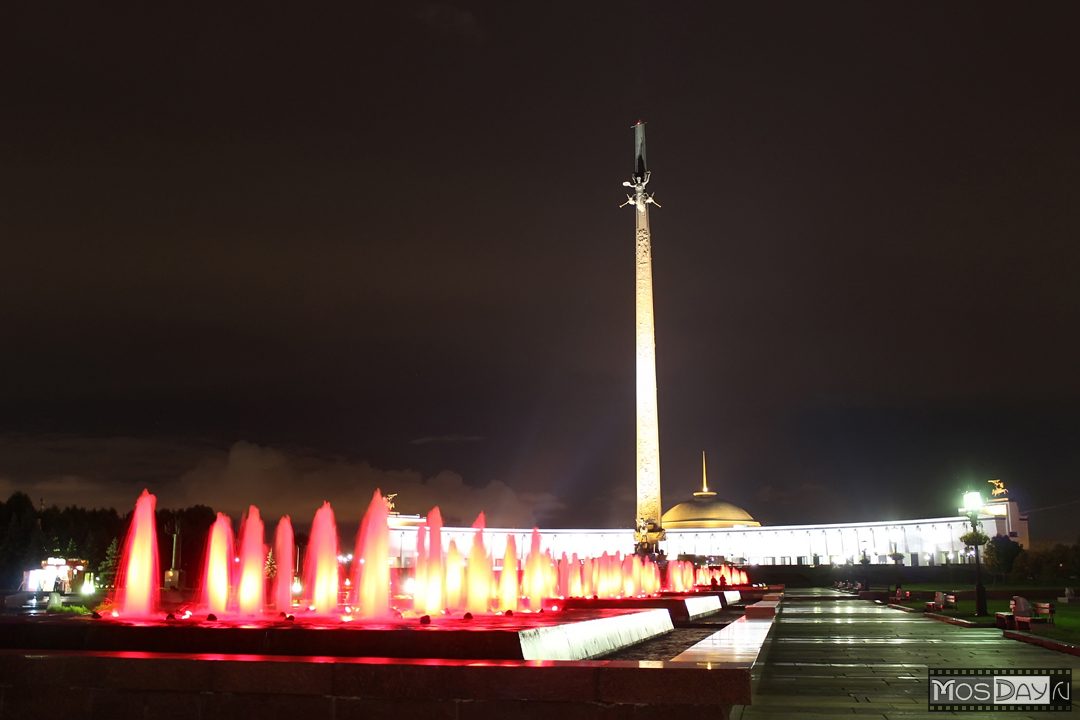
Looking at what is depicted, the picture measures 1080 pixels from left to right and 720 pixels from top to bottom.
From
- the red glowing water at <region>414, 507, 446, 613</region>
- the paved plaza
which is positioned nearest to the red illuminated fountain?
the red glowing water at <region>414, 507, 446, 613</region>

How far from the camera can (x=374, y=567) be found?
11375mm

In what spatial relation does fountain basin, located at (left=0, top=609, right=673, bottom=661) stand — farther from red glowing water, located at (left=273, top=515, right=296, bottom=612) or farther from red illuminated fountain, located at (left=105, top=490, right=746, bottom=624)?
red glowing water, located at (left=273, top=515, right=296, bottom=612)

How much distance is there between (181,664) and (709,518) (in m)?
111

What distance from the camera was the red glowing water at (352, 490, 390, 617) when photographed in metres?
10.8

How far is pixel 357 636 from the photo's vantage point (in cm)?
767

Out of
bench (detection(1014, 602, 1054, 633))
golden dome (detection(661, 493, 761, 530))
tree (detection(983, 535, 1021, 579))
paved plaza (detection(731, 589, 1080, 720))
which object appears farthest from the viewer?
golden dome (detection(661, 493, 761, 530))

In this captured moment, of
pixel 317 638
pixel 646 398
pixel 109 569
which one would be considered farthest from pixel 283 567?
pixel 646 398

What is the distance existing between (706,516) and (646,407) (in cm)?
5975

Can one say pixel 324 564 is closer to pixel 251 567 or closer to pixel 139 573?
pixel 251 567

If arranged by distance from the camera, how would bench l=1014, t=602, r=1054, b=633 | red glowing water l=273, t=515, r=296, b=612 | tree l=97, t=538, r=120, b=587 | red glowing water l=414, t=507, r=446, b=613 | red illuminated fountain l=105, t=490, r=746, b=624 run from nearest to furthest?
1. red illuminated fountain l=105, t=490, r=746, b=624
2. red glowing water l=414, t=507, r=446, b=613
3. red glowing water l=273, t=515, r=296, b=612
4. bench l=1014, t=602, r=1054, b=633
5. tree l=97, t=538, r=120, b=587

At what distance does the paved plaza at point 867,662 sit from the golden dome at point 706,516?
9214 cm

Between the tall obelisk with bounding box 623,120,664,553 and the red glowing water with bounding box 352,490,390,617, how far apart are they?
42.8 m

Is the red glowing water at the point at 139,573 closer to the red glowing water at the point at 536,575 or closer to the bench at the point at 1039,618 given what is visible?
the red glowing water at the point at 536,575

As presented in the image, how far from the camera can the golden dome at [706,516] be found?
114m
